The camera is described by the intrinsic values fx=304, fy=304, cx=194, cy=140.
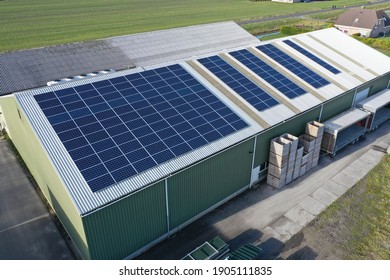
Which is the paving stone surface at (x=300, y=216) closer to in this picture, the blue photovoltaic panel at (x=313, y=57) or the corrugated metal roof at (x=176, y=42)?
the blue photovoltaic panel at (x=313, y=57)

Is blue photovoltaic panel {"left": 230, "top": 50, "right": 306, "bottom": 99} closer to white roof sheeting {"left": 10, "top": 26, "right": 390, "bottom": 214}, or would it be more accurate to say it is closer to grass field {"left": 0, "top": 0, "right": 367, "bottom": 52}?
white roof sheeting {"left": 10, "top": 26, "right": 390, "bottom": 214}

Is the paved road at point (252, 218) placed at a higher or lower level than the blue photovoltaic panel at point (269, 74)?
lower

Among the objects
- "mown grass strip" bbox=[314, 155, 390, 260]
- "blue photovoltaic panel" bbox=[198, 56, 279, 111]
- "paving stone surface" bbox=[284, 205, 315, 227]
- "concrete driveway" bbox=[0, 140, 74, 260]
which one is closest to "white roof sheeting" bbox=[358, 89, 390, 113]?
"mown grass strip" bbox=[314, 155, 390, 260]

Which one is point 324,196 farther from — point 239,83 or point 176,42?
point 176,42

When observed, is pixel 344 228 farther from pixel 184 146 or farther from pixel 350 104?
pixel 350 104

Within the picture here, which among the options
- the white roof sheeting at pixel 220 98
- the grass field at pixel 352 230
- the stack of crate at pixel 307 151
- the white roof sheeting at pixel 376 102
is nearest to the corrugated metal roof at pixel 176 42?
the white roof sheeting at pixel 220 98
